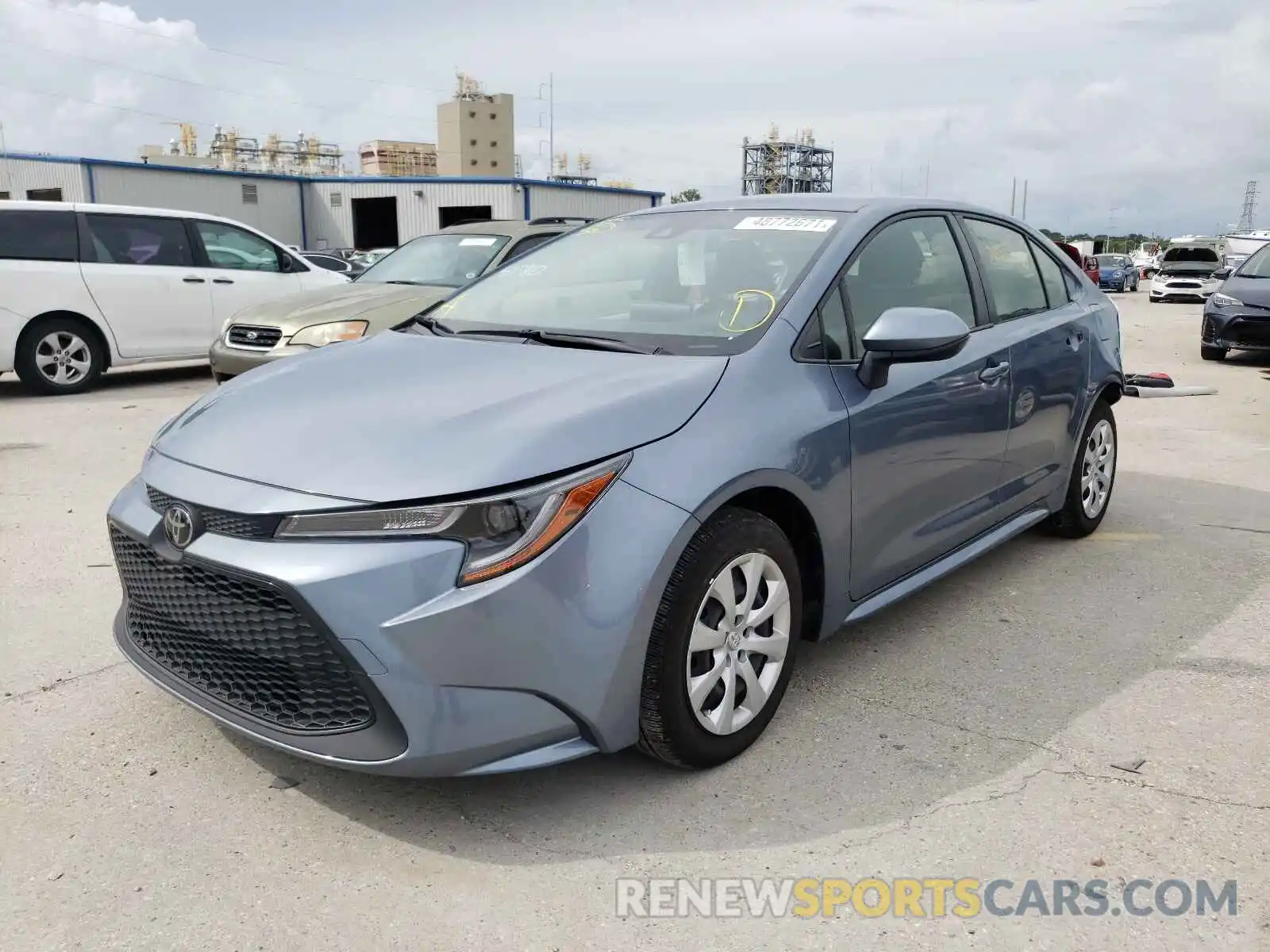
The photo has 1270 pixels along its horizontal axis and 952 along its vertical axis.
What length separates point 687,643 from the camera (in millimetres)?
2646

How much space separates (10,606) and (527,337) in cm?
240

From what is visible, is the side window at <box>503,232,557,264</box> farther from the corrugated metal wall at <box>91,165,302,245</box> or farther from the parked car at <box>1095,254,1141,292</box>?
the parked car at <box>1095,254,1141,292</box>

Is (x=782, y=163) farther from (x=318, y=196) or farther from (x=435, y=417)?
(x=435, y=417)

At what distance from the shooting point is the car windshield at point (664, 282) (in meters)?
3.24

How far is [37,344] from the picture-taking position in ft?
30.1

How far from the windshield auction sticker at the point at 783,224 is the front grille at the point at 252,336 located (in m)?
4.76

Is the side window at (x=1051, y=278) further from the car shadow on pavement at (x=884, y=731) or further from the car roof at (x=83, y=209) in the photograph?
the car roof at (x=83, y=209)

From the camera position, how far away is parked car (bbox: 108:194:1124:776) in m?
2.34

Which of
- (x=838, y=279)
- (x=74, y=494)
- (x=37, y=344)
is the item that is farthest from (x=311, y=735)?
(x=37, y=344)

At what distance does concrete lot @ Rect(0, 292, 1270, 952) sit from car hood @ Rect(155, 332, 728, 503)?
2.91 ft

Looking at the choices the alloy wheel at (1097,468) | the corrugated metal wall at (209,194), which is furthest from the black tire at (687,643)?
the corrugated metal wall at (209,194)

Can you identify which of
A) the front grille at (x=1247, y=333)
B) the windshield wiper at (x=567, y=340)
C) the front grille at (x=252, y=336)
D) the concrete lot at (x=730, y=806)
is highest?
the windshield wiper at (x=567, y=340)

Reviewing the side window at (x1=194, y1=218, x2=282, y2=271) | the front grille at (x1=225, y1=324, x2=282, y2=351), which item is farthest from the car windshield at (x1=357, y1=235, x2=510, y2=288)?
the side window at (x1=194, y1=218, x2=282, y2=271)

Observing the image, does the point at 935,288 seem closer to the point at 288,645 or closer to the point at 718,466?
the point at 718,466
